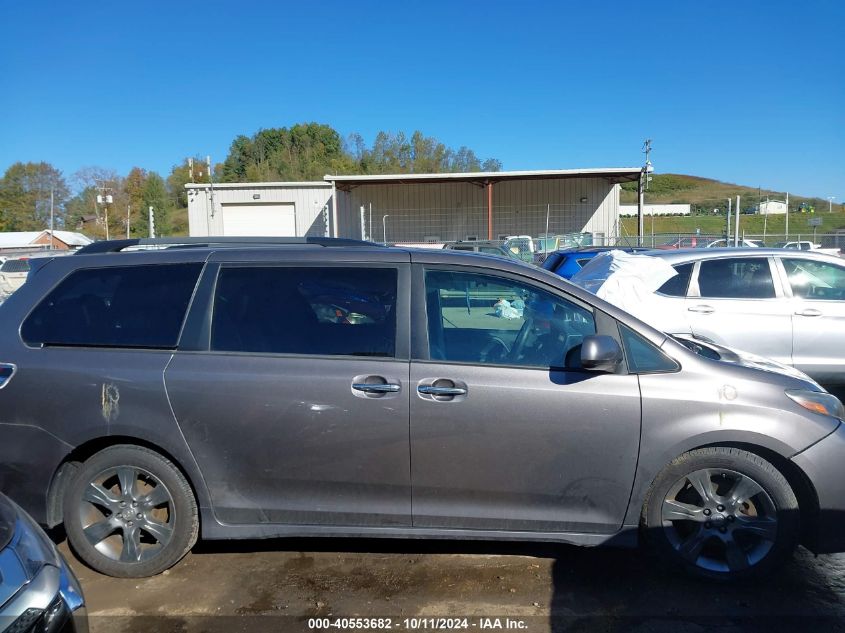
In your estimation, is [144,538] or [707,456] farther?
[144,538]

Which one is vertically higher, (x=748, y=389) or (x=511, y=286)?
(x=511, y=286)

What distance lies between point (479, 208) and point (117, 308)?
3480 centimetres

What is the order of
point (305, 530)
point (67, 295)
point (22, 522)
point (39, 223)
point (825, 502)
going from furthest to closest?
point (39, 223) → point (67, 295) → point (305, 530) → point (825, 502) → point (22, 522)

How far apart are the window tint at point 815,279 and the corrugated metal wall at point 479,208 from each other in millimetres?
30546

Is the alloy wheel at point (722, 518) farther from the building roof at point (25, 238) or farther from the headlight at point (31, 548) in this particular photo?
the building roof at point (25, 238)

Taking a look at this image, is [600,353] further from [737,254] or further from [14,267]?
[14,267]

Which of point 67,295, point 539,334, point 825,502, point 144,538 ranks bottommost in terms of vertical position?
point 144,538

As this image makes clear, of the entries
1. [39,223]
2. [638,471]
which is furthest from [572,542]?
[39,223]

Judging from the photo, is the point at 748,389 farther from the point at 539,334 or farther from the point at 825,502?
the point at 539,334

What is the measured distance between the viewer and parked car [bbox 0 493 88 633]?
1947mm

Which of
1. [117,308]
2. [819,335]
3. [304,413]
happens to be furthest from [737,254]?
[117,308]

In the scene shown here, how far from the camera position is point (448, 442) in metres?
3.19

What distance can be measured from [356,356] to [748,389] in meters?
1.99

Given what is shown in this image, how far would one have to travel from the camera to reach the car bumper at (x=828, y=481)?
314 cm
